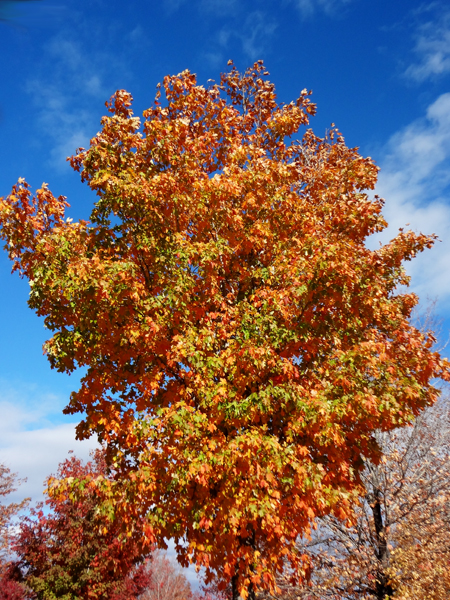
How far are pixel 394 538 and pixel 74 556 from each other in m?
11.9

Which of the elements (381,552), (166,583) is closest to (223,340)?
(381,552)

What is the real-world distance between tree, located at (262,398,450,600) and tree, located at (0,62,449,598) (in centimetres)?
344

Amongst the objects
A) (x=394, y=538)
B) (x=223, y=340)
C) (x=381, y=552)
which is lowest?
(x=381, y=552)

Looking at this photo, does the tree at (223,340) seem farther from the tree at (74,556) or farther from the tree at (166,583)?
the tree at (166,583)

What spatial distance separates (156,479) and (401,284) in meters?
7.41

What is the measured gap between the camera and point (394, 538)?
9.83 metres

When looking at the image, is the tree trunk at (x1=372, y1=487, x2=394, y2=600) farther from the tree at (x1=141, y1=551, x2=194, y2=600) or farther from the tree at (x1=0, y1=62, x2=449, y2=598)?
the tree at (x1=141, y1=551, x2=194, y2=600)

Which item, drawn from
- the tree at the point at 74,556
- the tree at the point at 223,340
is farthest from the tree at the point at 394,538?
the tree at the point at 74,556

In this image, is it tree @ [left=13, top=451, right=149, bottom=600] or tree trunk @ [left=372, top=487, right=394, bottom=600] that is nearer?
tree trunk @ [left=372, top=487, right=394, bottom=600]

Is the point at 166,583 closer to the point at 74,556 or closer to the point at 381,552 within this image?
the point at 74,556

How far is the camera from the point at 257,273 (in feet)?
26.6

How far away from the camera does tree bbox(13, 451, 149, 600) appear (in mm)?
14328

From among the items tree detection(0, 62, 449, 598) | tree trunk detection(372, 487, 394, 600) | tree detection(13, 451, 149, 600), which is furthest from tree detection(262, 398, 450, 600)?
tree detection(13, 451, 149, 600)

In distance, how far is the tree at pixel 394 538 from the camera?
9437 millimetres
